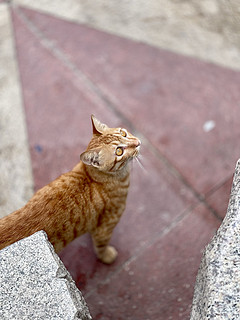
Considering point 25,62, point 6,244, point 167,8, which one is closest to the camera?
point 6,244

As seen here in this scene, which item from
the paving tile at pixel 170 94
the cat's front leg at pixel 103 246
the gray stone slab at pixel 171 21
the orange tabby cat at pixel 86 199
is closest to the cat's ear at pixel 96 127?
the orange tabby cat at pixel 86 199

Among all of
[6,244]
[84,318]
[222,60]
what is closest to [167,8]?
[222,60]

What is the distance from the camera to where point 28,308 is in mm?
1825

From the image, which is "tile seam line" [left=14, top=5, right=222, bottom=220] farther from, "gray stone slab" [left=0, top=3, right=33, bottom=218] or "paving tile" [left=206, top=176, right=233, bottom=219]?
"gray stone slab" [left=0, top=3, right=33, bottom=218]

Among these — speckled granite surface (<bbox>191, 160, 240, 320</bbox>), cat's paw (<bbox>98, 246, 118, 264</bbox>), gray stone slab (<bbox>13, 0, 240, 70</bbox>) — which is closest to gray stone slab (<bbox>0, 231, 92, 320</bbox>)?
speckled granite surface (<bbox>191, 160, 240, 320</bbox>)

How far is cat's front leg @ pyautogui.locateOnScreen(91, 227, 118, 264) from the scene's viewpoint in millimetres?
2775

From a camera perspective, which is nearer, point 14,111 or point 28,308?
point 28,308

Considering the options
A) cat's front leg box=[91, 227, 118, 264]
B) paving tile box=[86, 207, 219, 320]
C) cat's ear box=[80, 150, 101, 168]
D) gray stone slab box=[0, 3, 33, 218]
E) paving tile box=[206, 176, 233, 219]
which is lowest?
paving tile box=[86, 207, 219, 320]

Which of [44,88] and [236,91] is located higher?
[44,88]

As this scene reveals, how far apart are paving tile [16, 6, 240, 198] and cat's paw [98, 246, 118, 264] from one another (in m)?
0.89

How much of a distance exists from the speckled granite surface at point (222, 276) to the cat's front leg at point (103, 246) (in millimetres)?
894

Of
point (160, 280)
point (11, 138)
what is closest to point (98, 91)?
point (11, 138)

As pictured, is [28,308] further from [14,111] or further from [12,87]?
[12,87]

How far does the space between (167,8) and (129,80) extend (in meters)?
1.11
